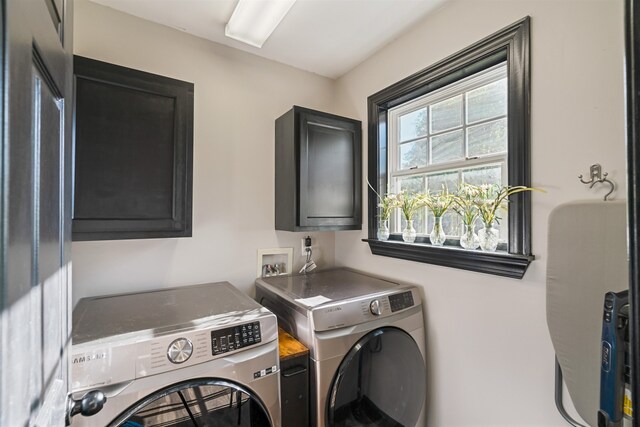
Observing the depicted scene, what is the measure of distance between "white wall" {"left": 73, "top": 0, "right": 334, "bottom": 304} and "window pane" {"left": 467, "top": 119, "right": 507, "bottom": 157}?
4.11 feet

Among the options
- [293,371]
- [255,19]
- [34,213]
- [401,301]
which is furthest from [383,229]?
[34,213]

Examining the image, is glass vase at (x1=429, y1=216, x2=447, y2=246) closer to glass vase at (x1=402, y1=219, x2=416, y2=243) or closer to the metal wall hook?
glass vase at (x1=402, y1=219, x2=416, y2=243)

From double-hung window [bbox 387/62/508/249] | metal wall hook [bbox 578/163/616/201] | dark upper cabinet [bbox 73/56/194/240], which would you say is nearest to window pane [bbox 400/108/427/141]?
double-hung window [bbox 387/62/508/249]

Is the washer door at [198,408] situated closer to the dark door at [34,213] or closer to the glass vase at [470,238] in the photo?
the dark door at [34,213]

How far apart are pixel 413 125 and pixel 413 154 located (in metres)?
0.20

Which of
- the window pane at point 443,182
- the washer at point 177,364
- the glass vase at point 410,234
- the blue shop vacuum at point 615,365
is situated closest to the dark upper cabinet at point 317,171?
the glass vase at point 410,234

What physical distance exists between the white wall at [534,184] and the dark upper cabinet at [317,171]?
1.81 feet

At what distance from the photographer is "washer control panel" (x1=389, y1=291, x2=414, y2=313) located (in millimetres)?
1530

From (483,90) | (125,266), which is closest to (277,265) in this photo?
(125,266)

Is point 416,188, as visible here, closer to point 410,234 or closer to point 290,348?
point 410,234

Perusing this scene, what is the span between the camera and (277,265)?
6.81 feet

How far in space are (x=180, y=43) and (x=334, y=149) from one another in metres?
1.14

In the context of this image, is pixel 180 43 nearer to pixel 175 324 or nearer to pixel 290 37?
pixel 290 37

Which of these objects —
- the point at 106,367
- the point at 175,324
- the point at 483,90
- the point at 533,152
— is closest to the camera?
the point at 106,367
